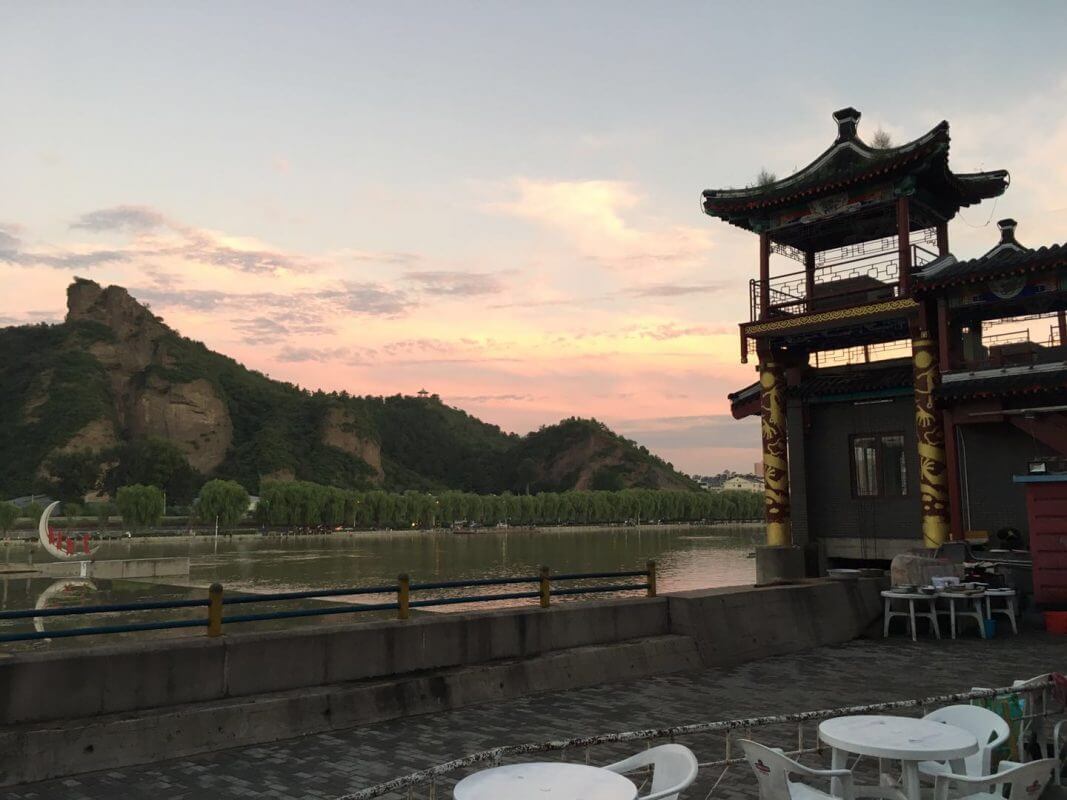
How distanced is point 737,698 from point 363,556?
72924 millimetres

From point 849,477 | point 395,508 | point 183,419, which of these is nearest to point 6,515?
point 395,508

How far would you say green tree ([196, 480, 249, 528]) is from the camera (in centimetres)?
12681

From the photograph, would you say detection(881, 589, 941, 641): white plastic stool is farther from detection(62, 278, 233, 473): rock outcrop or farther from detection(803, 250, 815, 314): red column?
detection(62, 278, 233, 473): rock outcrop

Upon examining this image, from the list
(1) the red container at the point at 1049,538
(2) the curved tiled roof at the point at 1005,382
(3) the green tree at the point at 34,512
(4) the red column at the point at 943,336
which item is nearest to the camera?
(1) the red container at the point at 1049,538

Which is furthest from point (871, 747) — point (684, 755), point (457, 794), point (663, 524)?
point (663, 524)

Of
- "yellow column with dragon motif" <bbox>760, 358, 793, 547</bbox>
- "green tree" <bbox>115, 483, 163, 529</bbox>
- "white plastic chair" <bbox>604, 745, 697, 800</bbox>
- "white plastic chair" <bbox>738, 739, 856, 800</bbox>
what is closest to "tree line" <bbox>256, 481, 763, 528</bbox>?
"green tree" <bbox>115, 483, 163, 529</bbox>

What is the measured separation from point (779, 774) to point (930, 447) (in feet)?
62.5

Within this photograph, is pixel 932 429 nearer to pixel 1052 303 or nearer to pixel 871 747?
pixel 1052 303

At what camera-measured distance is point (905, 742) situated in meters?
5.29

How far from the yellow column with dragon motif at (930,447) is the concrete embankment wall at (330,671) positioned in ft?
29.0

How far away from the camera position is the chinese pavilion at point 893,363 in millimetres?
20422

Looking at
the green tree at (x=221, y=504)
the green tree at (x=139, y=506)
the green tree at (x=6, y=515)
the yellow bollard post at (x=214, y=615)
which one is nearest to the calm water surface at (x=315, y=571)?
the green tree at (x=6, y=515)

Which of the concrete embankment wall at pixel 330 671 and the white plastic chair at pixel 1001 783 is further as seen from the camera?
the concrete embankment wall at pixel 330 671

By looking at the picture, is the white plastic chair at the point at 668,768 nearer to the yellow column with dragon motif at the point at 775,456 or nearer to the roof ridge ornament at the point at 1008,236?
the yellow column with dragon motif at the point at 775,456
